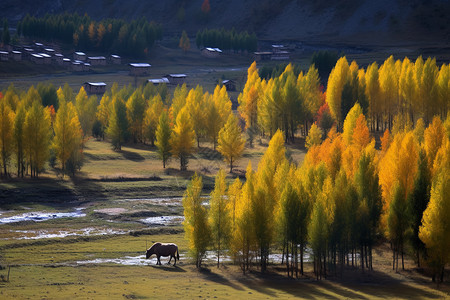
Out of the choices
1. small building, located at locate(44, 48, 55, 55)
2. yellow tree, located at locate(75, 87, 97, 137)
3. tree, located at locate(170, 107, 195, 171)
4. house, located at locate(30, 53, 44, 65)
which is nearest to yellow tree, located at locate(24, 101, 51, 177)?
tree, located at locate(170, 107, 195, 171)

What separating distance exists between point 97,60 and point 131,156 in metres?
94.8

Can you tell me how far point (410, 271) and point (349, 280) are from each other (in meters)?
6.51

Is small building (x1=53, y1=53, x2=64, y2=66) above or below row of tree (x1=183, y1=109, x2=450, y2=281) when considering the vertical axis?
above

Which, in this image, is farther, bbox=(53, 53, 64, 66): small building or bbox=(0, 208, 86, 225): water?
bbox=(53, 53, 64, 66): small building

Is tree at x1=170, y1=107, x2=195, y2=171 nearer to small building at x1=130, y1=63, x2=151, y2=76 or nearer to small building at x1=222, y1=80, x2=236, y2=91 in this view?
small building at x1=222, y1=80, x2=236, y2=91

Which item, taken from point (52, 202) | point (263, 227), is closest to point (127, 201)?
point (52, 202)

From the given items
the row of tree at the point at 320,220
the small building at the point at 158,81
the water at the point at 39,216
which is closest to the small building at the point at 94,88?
the small building at the point at 158,81

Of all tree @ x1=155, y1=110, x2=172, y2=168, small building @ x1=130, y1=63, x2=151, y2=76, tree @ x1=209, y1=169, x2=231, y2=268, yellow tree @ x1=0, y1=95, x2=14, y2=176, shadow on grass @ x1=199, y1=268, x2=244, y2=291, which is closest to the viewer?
shadow on grass @ x1=199, y1=268, x2=244, y2=291

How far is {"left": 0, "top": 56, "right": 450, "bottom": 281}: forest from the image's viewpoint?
5425 cm

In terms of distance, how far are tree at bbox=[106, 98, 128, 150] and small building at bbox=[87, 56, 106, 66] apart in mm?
83003

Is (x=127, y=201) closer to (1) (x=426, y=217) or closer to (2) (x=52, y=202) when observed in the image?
(2) (x=52, y=202)

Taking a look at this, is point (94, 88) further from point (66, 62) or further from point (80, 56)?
point (80, 56)

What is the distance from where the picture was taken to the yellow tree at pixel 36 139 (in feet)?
279

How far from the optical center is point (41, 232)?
215 ft
